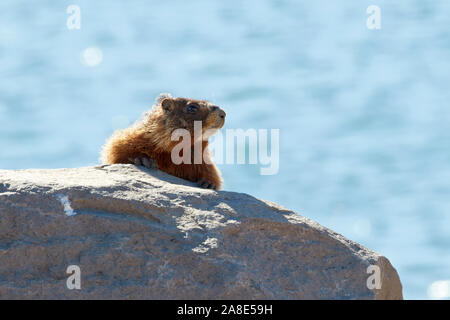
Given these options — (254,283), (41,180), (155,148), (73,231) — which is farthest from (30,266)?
(155,148)

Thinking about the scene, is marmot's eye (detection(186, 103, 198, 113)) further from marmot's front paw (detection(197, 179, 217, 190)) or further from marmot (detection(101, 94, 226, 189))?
marmot's front paw (detection(197, 179, 217, 190))

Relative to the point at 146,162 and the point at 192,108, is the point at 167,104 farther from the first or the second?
the point at 146,162

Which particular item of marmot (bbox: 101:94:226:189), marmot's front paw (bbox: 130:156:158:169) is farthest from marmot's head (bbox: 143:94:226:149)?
marmot's front paw (bbox: 130:156:158:169)

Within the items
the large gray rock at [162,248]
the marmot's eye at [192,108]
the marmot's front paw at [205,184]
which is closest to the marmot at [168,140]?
the marmot's eye at [192,108]

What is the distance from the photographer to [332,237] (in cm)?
693

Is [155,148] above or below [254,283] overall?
above

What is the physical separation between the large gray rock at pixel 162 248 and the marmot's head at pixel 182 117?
190 cm

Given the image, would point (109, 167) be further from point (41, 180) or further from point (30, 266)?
point (30, 266)

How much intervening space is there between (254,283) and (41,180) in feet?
6.76

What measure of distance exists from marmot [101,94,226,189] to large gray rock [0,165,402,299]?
1.76 m

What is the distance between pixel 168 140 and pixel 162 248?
276 centimetres

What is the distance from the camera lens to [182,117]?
9117 mm

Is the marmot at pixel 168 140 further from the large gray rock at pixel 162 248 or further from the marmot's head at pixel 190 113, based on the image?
the large gray rock at pixel 162 248
